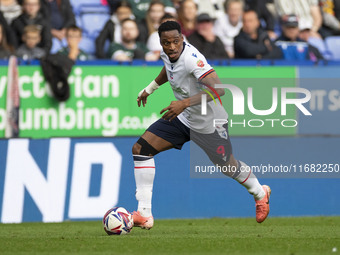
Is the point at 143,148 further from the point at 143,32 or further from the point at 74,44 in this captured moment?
the point at 143,32

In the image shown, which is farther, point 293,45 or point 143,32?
point 293,45

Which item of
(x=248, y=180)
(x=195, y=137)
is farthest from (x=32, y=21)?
(x=248, y=180)

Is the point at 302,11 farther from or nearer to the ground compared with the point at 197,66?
nearer to the ground

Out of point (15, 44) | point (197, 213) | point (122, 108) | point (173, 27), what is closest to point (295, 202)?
point (197, 213)

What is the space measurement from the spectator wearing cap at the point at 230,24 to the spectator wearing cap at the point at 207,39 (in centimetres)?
106

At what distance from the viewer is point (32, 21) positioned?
14.9 m

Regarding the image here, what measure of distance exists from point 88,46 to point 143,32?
1026mm

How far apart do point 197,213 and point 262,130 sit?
6.38ft

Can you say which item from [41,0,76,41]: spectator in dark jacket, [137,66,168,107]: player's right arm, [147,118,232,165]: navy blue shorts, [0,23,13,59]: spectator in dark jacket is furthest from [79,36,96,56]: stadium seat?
[147,118,232,165]: navy blue shorts

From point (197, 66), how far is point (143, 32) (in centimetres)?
669

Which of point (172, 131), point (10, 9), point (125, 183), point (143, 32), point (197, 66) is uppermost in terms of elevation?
point (197, 66)

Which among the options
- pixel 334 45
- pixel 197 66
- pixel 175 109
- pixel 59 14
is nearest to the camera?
pixel 175 109

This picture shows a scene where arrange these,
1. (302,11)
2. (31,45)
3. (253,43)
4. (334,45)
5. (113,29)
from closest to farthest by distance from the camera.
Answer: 1. (31,45)
2. (253,43)
3. (113,29)
4. (334,45)
5. (302,11)

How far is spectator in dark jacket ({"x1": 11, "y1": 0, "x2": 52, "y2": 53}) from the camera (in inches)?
571
